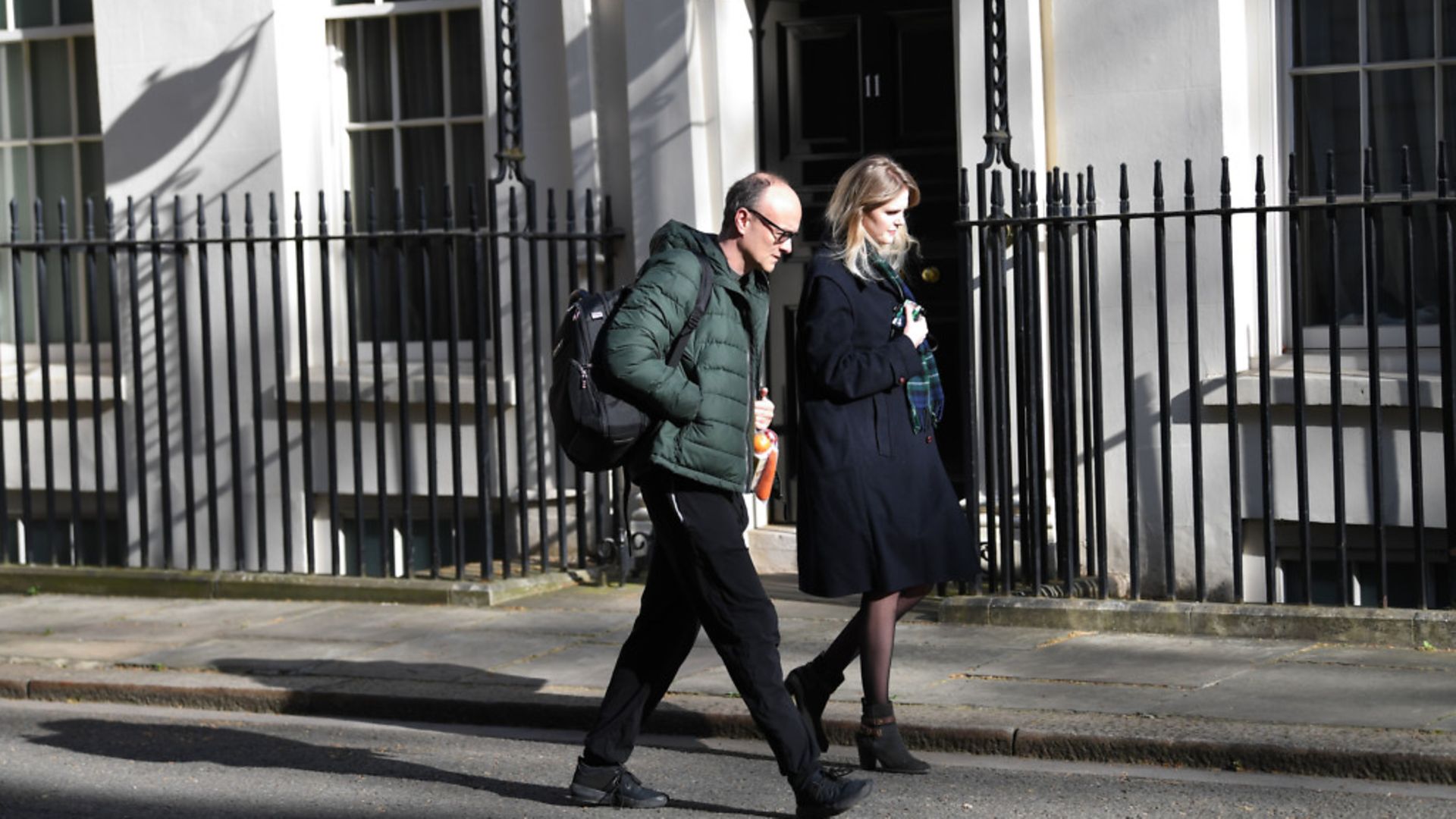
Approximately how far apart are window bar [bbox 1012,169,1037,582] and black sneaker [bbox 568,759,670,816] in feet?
10.4

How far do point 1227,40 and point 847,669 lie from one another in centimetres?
321

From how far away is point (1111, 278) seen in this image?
9.05 m

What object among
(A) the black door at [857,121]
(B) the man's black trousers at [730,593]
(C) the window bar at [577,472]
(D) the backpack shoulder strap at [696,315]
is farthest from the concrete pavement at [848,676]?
(D) the backpack shoulder strap at [696,315]

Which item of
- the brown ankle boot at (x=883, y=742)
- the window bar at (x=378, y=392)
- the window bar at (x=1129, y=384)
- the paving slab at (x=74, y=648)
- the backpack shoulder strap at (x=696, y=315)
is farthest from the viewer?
the window bar at (x=378, y=392)

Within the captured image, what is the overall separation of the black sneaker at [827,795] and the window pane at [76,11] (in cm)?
801

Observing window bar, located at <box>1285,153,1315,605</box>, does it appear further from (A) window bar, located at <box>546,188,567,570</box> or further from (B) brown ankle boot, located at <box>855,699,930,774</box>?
(A) window bar, located at <box>546,188,567,570</box>

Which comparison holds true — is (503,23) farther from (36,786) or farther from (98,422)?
(36,786)

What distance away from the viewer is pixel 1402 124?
8859 millimetres

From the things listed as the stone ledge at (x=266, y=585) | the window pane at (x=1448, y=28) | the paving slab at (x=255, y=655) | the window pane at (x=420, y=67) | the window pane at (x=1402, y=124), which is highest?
the window pane at (x=420, y=67)

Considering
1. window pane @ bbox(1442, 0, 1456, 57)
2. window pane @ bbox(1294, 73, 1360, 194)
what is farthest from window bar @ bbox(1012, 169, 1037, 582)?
window pane @ bbox(1442, 0, 1456, 57)

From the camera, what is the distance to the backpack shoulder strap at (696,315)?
222 inches

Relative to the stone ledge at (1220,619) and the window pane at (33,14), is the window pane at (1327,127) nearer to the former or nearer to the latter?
the stone ledge at (1220,619)

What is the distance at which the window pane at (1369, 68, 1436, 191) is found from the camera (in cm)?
879

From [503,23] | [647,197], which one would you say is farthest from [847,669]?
[503,23]
